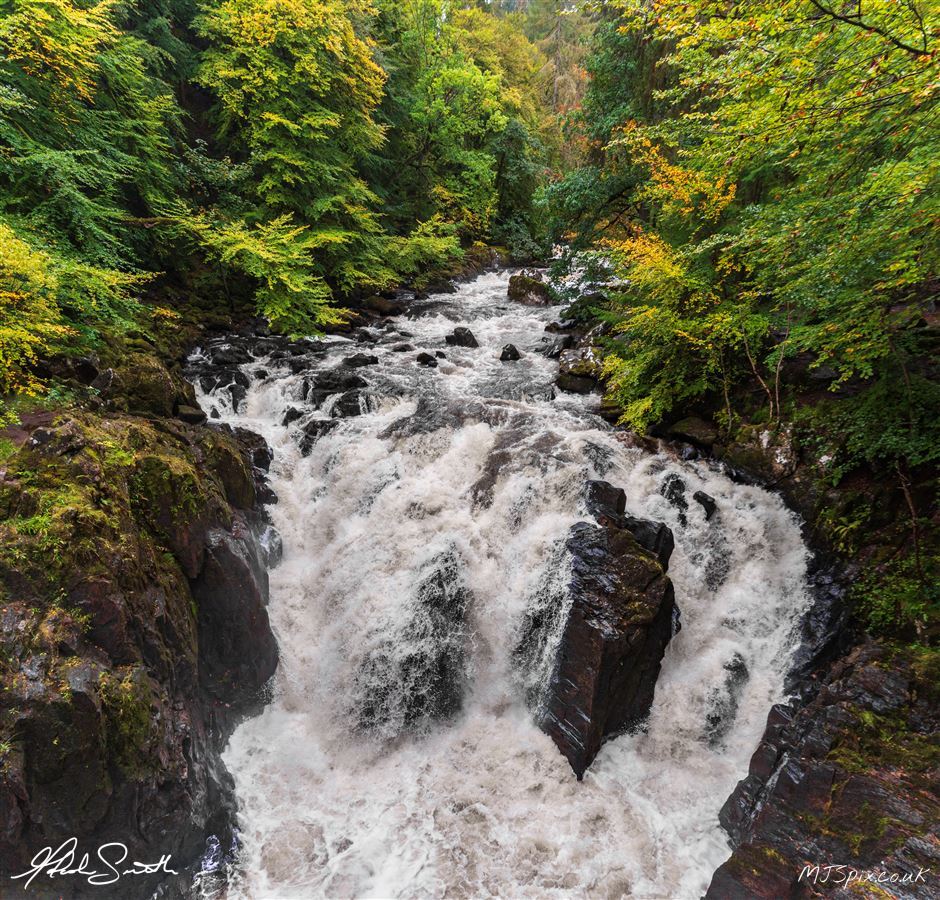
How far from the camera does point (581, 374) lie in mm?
Result: 11094

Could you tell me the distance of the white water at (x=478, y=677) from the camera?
491 centimetres

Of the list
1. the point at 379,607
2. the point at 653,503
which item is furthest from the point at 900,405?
the point at 379,607

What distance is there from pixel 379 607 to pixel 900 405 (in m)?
7.85

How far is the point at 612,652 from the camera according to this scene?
18.4 feet

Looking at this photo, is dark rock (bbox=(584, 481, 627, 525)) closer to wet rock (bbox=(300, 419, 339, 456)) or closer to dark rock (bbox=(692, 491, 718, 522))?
dark rock (bbox=(692, 491, 718, 522))

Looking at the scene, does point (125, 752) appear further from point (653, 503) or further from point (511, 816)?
point (653, 503)

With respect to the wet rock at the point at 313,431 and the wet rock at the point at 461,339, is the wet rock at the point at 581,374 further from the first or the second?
the wet rock at the point at 313,431

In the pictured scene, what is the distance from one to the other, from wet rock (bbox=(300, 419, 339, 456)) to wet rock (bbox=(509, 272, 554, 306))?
40.5 ft

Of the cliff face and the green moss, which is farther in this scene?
the green moss

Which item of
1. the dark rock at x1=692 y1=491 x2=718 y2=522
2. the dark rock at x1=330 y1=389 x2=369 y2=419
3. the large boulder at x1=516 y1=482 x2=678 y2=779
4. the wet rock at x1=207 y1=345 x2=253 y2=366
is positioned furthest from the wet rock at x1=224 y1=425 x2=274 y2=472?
the dark rock at x1=692 y1=491 x2=718 y2=522

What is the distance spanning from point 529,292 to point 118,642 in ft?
59.5
